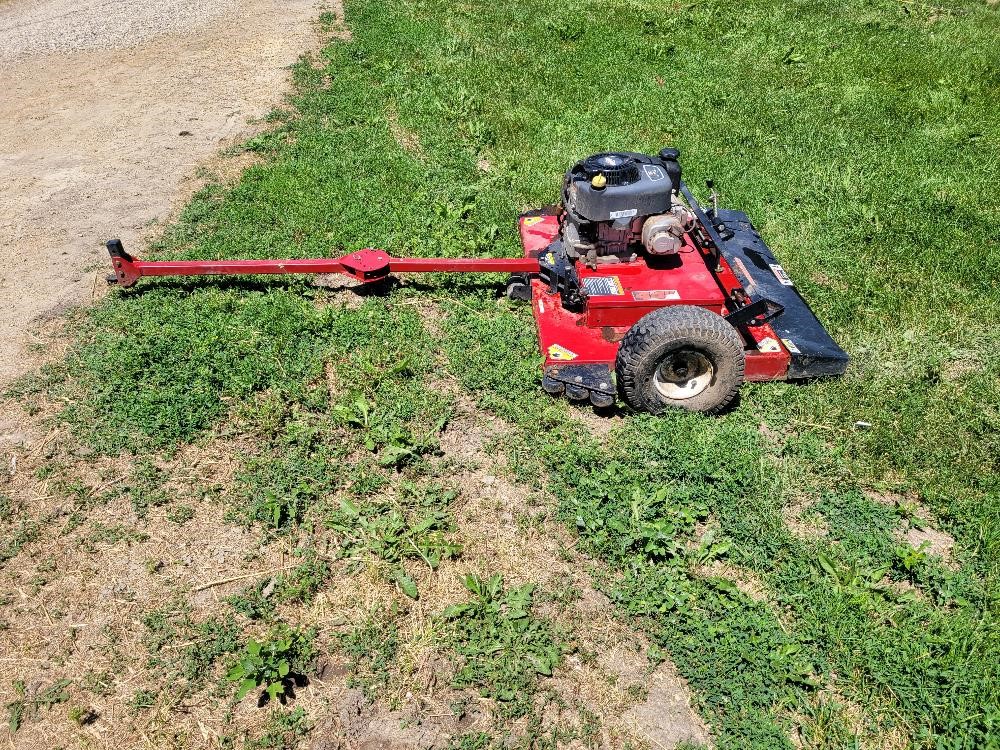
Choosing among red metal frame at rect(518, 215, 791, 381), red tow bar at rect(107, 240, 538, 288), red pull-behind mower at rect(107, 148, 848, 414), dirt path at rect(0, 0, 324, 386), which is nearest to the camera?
red pull-behind mower at rect(107, 148, 848, 414)

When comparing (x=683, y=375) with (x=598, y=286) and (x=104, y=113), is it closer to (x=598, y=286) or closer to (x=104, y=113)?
(x=598, y=286)

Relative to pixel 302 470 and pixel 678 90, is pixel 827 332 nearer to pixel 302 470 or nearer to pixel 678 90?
pixel 302 470

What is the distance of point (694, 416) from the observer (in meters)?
6.80

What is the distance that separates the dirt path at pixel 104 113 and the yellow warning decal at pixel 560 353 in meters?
5.35

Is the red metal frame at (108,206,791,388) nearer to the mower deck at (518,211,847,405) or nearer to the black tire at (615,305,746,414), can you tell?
the mower deck at (518,211,847,405)

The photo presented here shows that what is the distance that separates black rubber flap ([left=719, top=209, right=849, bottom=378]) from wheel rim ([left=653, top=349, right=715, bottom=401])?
1015 mm

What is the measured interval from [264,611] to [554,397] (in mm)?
3229

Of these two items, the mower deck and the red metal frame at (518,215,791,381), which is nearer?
the mower deck

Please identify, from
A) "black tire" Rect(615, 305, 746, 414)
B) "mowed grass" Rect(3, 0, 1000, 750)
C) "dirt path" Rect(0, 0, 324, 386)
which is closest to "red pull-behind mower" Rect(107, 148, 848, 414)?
"black tire" Rect(615, 305, 746, 414)

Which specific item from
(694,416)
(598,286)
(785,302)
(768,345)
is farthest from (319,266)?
(785,302)

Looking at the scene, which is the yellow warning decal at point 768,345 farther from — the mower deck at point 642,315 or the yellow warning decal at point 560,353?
the yellow warning decal at point 560,353

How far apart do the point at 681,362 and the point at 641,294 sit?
879mm

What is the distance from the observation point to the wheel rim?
666 centimetres

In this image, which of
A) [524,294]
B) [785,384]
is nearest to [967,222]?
[785,384]
